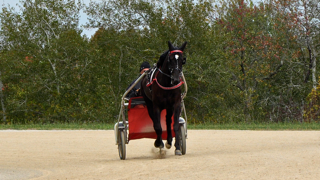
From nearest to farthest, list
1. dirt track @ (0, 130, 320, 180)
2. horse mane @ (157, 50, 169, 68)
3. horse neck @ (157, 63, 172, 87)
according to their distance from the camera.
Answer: dirt track @ (0, 130, 320, 180) → horse neck @ (157, 63, 172, 87) → horse mane @ (157, 50, 169, 68)

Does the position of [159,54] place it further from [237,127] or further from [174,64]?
[174,64]

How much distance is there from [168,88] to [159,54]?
15685 mm

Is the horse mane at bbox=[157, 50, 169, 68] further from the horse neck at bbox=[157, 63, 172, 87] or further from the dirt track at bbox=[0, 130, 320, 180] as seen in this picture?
the dirt track at bbox=[0, 130, 320, 180]

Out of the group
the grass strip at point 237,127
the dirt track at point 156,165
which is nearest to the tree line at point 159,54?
the grass strip at point 237,127

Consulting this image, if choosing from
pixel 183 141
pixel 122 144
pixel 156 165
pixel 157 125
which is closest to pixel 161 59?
pixel 157 125

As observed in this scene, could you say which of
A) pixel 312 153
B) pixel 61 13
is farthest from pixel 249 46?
pixel 312 153

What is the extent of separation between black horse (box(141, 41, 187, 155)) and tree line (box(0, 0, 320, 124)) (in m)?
14.0

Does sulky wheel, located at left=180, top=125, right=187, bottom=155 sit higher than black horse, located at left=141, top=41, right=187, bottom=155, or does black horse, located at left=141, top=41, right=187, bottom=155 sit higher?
black horse, located at left=141, top=41, right=187, bottom=155

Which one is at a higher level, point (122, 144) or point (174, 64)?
point (174, 64)

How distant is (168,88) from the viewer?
945 centimetres

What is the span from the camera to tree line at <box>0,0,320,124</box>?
2495cm

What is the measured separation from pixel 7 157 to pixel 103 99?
1442 centimetres

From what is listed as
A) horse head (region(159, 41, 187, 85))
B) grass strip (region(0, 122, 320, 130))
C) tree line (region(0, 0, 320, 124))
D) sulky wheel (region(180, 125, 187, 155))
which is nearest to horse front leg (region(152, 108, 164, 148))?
sulky wheel (region(180, 125, 187, 155))

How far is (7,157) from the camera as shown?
10836 millimetres
